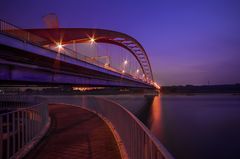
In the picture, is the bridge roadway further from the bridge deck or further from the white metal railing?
the bridge deck

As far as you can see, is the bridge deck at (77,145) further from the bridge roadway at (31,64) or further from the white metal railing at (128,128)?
the bridge roadway at (31,64)

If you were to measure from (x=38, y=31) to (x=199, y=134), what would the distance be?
117ft

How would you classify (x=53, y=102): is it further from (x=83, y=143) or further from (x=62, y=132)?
(x=83, y=143)

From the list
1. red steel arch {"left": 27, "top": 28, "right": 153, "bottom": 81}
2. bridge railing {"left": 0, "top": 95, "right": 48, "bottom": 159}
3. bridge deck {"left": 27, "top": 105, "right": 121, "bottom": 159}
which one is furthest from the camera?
red steel arch {"left": 27, "top": 28, "right": 153, "bottom": 81}

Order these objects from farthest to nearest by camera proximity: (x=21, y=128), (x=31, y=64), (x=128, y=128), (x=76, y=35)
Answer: (x=76, y=35) → (x=31, y=64) → (x=21, y=128) → (x=128, y=128)

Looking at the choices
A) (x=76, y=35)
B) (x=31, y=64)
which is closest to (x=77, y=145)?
(x=31, y=64)

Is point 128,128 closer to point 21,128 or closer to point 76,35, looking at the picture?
point 21,128

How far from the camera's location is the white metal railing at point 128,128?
299cm

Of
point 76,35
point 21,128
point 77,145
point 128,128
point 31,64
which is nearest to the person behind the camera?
point 128,128

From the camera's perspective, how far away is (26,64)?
529 inches

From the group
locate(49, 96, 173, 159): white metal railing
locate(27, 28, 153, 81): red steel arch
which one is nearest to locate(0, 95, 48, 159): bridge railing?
locate(49, 96, 173, 159): white metal railing

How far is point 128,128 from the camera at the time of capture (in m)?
5.85

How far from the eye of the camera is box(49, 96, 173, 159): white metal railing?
299cm

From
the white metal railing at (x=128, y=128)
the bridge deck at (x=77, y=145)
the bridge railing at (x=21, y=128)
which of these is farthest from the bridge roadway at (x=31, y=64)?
the bridge deck at (x=77, y=145)
